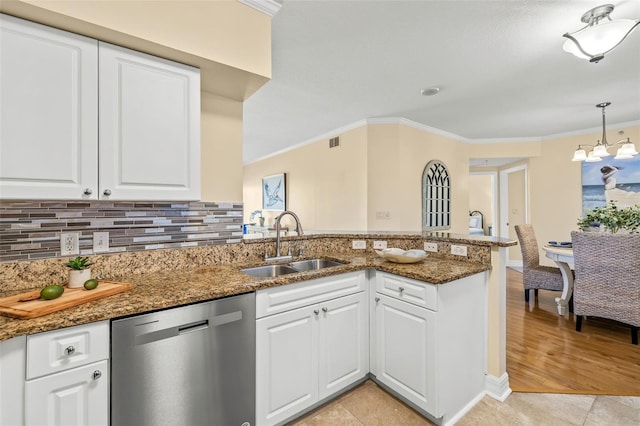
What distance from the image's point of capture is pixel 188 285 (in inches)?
55.4

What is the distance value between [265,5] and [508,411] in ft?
9.65

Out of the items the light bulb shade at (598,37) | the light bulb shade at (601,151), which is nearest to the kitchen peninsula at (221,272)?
the light bulb shade at (598,37)

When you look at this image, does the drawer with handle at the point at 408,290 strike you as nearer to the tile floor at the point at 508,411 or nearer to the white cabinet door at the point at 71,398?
the tile floor at the point at 508,411

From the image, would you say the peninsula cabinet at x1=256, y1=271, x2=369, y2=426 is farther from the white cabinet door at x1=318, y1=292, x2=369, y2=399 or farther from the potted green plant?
the potted green plant

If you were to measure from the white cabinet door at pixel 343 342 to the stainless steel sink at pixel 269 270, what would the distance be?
45 centimetres

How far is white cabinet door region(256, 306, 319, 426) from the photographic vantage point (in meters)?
1.49

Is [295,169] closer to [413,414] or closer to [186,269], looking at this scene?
[186,269]

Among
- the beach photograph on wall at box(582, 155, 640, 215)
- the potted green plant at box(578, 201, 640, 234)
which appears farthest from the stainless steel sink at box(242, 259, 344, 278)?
the beach photograph on wall at box(582, 155, 640, 215)

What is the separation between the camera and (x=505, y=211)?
6121mm

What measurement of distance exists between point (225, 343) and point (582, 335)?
336cm

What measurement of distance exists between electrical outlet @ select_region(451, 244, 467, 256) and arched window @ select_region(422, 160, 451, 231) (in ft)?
6.87

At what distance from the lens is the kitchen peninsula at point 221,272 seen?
1.12 m

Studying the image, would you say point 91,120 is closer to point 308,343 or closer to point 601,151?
point 308,343

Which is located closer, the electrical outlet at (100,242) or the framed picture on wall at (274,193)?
the electrical outlet at (100,242)
